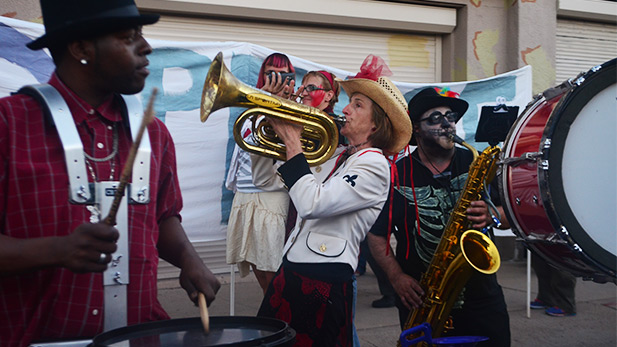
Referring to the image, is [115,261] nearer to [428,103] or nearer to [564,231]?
[564,231]

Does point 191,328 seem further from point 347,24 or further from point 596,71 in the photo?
point 347,24

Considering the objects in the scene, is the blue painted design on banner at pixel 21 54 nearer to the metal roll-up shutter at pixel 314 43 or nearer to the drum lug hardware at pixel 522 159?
the metal roll-up shutter at pixel 314 43

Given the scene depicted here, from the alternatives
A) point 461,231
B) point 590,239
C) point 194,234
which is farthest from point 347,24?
point 590,239

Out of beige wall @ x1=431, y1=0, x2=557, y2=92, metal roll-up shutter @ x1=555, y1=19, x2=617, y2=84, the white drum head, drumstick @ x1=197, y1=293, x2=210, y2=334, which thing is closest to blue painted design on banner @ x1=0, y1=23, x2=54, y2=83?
drumstick @ x1=197, y1=293, x2=210, y2=334

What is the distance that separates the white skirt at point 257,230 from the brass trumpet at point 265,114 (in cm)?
147

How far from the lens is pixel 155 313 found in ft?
6.02

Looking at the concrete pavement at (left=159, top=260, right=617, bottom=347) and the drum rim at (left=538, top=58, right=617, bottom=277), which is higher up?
the drum rim at (left=538, top=58, right=617, bottom=277)

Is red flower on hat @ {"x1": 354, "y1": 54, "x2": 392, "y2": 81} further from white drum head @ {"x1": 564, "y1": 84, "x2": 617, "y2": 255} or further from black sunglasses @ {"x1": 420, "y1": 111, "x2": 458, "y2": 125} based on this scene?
white drum head @ {"x1": 564, "y1": 84, "x2": 617, "y2": 255}

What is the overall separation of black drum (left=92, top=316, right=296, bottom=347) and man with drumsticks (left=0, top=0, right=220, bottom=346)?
14 cm

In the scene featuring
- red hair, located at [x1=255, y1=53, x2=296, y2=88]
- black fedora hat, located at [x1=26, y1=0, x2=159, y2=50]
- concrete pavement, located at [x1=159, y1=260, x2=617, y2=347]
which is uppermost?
red hair, located at [x1=255, y1=53, x2=296, y2=88]

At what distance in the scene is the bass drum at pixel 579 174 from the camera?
8.39 feet

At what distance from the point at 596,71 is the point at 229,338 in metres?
1.98

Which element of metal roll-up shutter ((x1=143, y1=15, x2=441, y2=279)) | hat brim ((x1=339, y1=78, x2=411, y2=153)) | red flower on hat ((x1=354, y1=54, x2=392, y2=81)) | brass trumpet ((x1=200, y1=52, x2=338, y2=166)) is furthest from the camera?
metal roll-up shutter ((x1=143, y1=15, x2=441, y2=279))

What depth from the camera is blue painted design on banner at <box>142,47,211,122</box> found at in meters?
4.60
